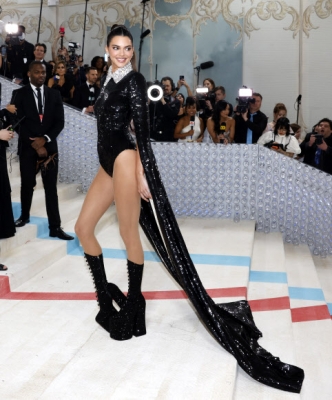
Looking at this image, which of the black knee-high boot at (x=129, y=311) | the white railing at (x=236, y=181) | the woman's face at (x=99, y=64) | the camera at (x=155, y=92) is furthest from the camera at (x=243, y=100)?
the black knee-high boot at (x=129, y=311)

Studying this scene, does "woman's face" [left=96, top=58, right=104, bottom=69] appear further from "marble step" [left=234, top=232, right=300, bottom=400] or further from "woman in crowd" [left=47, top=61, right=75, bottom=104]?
"marble step" [left=234, top=232, right=300, bottom=400]

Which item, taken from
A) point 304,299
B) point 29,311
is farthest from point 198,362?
point 304,299

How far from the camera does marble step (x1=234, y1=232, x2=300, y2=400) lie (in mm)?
2711

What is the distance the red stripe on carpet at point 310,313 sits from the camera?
4.07 m

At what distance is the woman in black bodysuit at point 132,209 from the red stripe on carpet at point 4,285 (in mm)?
859

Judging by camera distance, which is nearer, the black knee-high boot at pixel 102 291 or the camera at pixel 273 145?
the black knee-high boot at pixel 102 291

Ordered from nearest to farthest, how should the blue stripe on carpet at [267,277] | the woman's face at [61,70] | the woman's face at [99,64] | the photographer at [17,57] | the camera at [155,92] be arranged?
the blue stripe on carpet at [267,277] → the camera at [155,92] → the woman's face at [61,70] → the photographer at [17,57] → the woman's face at [99,64]

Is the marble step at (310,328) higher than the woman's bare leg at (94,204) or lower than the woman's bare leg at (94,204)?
lower

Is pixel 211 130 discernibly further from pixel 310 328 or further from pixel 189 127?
pixel 310 328

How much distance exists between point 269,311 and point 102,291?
3.98 ft

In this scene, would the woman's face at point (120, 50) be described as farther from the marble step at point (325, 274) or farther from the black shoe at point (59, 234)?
the marble step at point (325, 274)

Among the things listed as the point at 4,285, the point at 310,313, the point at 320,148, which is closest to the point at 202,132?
the point at 320,148

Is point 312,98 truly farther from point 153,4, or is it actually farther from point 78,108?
point 78,108

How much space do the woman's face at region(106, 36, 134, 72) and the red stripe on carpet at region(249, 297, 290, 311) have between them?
1.80 meters
